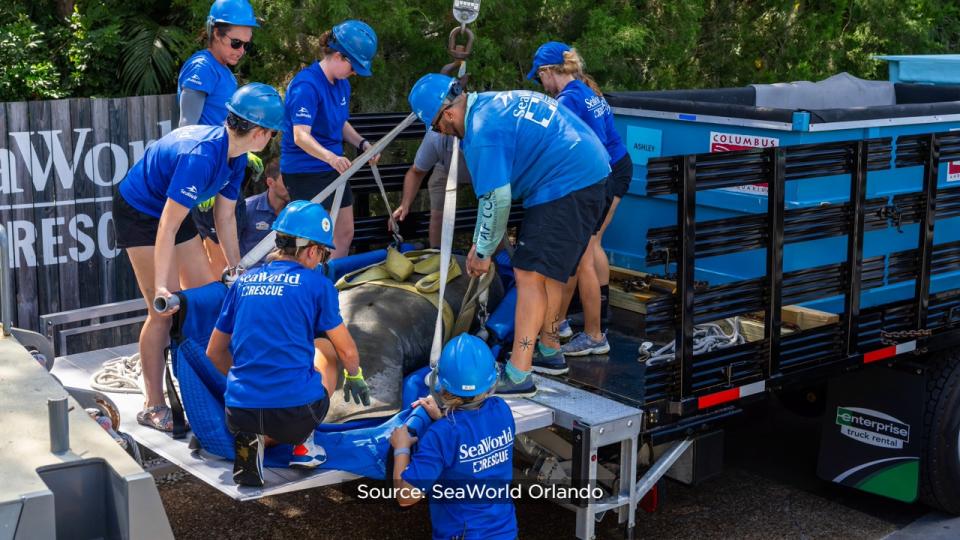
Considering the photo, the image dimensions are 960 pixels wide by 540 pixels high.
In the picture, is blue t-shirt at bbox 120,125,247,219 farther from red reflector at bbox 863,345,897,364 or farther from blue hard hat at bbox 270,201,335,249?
red reflector at bbox 863,345,897,364

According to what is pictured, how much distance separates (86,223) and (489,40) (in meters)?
3.18

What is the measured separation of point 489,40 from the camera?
28.6ft

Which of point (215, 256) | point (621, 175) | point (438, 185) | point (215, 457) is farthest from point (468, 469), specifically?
point (438, 185)

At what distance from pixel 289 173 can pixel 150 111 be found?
7.70 feet

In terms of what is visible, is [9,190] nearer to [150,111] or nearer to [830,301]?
[150,111]

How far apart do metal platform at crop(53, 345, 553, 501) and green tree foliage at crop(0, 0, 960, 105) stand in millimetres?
3864

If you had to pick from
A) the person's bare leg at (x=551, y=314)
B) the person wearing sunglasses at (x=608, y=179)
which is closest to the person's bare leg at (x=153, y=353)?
the person's bare leg at (x=551, y=314)

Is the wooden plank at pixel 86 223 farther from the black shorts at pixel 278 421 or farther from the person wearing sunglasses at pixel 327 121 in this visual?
the black shorts at pixel 278 421

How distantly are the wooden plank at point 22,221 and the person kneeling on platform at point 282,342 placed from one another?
3944 millimetres

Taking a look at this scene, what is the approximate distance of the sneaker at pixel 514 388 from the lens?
16.5 feet

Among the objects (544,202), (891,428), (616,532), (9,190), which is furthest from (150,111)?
(891,428)

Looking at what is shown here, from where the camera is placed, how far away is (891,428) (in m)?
5.91

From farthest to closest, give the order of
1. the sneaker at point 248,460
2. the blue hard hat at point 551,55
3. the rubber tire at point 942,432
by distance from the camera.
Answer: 1. the blue hard hat at point 551,55
2. the rubber tire at point 942,432
3. the sneaker at point 248,460

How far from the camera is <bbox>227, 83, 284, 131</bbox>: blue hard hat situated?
186 inches
